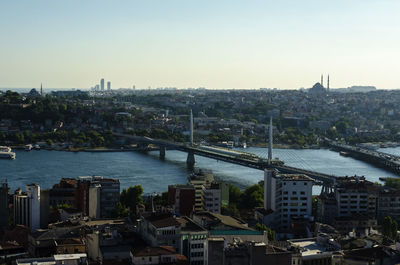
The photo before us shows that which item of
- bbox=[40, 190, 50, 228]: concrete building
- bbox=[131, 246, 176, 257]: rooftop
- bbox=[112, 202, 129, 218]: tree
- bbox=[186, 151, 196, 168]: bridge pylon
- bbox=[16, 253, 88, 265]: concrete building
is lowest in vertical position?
bbox=[186, 151, 196, 168]: bridge pylon

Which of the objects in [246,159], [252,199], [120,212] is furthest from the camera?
[246,159]

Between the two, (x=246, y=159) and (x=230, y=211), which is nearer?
(x=230, y=211)

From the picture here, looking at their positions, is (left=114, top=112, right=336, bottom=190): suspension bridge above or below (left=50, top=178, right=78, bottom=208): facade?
below

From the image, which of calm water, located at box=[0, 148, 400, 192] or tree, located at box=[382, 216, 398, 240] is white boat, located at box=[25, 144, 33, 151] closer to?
calm water, located at box=[0, 148, 400, 192]

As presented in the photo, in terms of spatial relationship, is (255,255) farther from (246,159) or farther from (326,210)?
(246,159)

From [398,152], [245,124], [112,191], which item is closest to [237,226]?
[112,191]

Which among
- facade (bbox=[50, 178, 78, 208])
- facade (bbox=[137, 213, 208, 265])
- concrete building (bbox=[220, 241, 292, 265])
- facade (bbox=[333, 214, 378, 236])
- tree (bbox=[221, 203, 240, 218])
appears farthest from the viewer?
facade (bbox=[50, 178, 78, 208])

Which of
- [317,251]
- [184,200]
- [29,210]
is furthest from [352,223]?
[29,210]

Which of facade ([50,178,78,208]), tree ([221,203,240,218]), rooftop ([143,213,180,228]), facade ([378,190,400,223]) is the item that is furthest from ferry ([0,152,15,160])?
rooftop ([143,213,180,228])

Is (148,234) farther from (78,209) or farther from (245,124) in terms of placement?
(245,124)

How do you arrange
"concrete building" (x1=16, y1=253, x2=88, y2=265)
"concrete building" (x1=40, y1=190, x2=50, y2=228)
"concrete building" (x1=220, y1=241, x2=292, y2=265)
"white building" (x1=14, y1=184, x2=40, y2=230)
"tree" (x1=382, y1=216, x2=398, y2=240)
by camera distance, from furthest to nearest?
"concrete building" (x1=40, y1=190, x2=50, y2=228) < "white building" (x1=14, y1=184, x2=40, y2=230) < "tree" (x1=382, y1=216, x2=398, y2=240) < "concrete building" (x1=16, y1=253, x2=88, y2=265) < "concrete building" (x1=220, y1=241, x2=292, y2=265)

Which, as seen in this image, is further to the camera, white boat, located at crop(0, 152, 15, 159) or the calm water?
white boat, located at crop(0, 152, 15, 159)
